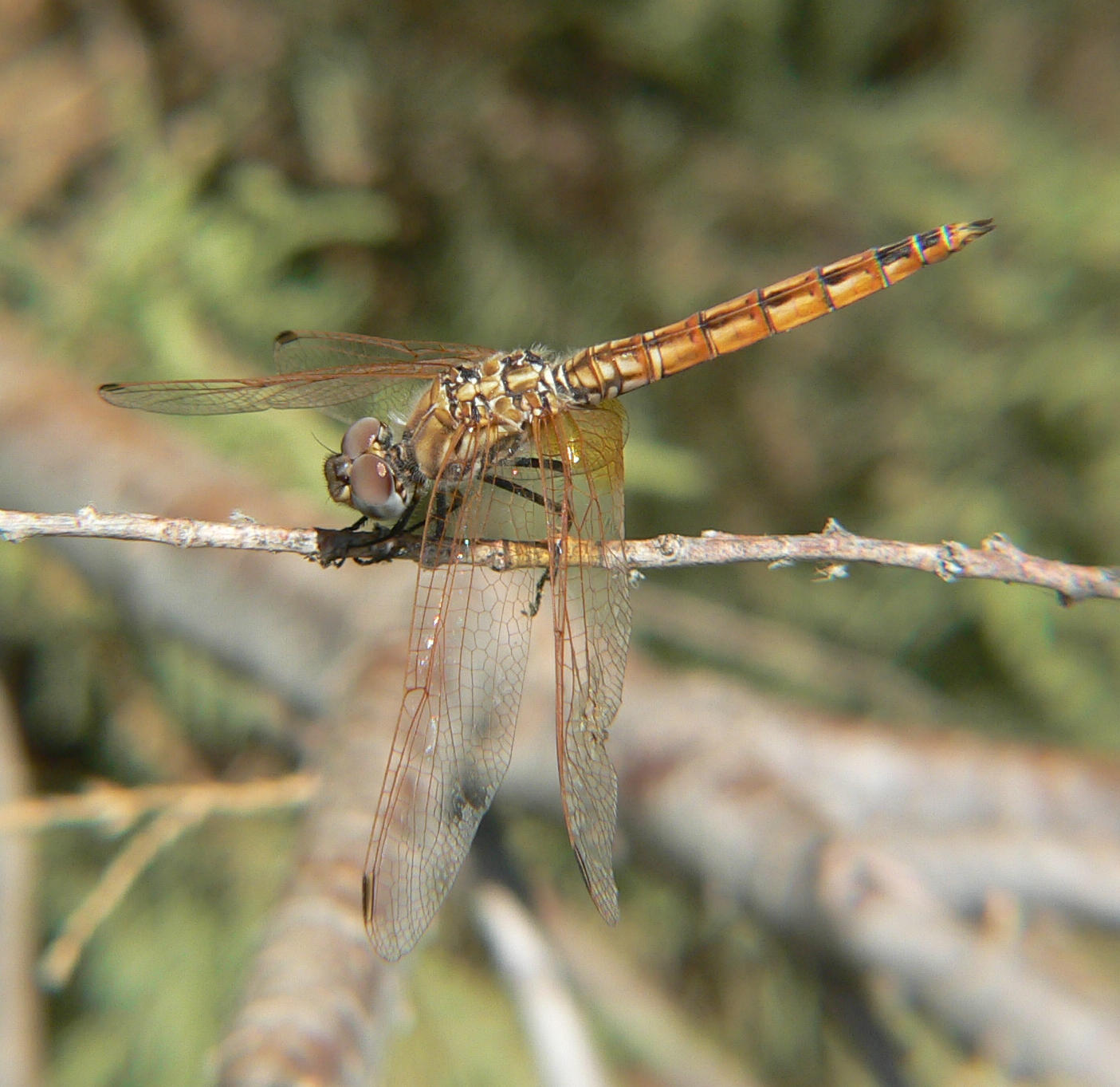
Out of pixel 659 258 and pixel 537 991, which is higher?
pixel 659 258

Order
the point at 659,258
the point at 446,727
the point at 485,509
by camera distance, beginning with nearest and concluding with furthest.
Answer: the point at 446,727 → the point at 485,509 → the point at 659,258

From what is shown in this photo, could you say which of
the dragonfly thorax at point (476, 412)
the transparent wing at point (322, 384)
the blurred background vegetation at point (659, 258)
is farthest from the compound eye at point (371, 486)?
the blurred background vegetation at point (659, 258)

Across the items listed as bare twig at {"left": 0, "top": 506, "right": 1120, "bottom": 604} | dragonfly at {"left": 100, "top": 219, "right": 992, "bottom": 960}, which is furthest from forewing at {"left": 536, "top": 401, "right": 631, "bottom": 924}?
bare twig at {"left": 0, "top": 506, "right": 1120, "bottom": 604}

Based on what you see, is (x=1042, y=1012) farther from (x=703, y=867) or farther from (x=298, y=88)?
(x=298, y=88)

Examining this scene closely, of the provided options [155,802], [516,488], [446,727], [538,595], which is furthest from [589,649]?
[155,802]

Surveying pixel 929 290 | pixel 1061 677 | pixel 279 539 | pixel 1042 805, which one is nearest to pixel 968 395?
pixel 929 290

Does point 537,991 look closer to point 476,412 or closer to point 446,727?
point 446,727
